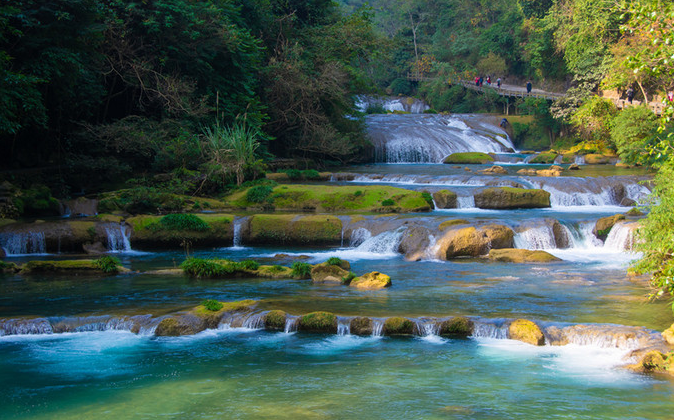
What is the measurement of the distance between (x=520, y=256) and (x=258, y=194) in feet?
29.1

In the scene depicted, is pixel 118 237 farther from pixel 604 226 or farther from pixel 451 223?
pixel 604 226

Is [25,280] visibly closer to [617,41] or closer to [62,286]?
[62,286]

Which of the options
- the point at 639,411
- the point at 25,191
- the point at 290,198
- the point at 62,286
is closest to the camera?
the point at 639,411

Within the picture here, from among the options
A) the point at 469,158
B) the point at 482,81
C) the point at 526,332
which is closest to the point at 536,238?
the point at 526,332

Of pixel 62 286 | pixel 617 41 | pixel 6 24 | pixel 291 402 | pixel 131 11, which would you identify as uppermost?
pixel 617 41

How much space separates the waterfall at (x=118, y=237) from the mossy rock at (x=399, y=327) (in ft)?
29.9

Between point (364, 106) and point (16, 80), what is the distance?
38.0 meters

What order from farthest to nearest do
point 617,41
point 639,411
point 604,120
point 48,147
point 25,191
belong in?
point 617,41 < point 604,120 < point 48,147 < point 25,191 < point 639,411

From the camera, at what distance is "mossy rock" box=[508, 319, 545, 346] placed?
852 centimetres

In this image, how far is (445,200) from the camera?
20.2 meters

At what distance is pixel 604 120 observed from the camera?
1257 inches

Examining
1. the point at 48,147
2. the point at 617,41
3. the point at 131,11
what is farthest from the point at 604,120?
the point at 48,147

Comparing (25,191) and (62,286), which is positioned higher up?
(25,191)

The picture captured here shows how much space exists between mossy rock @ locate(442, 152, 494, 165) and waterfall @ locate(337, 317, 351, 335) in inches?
927
